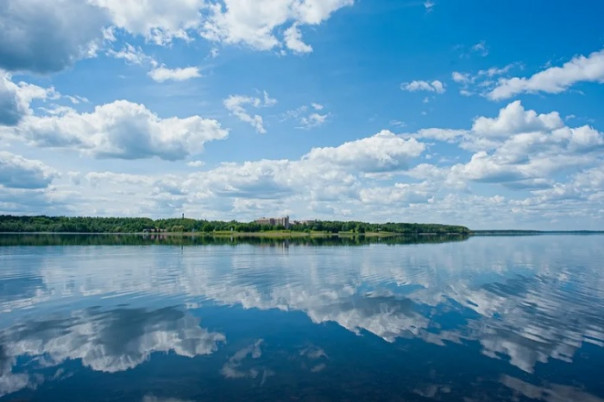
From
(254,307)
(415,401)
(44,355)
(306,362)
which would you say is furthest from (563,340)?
(44,355)

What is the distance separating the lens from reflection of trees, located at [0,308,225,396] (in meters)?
15.4

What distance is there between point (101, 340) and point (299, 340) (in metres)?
8.80

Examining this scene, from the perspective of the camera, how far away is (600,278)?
39.1m

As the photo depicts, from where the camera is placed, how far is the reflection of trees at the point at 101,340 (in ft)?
50.5

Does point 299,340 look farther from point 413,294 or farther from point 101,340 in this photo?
point 413,294

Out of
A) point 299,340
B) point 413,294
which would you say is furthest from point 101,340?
point 413,294

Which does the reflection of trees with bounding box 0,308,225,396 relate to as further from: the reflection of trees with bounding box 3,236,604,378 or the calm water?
the reflection of trees with bounding box 3,236,604,378

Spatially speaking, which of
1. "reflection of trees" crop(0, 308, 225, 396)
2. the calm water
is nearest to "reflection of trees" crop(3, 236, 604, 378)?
the calm water

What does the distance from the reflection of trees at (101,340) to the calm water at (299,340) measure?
0.26 feet

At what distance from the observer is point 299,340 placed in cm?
1845

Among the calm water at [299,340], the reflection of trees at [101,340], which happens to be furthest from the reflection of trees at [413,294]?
the reflection of trees at [101,340]

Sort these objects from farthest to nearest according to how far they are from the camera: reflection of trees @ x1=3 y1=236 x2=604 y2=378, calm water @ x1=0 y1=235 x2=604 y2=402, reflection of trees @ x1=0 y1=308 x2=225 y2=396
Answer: reflection of trees @ x1=3 y1=236 x2=604 y2=378, reflection of trees @ x1=0 y1=308 x2=225 y2=396, calm water @ x1=0 y1=235 x2=604 y2=402

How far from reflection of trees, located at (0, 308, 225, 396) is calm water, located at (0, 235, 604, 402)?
0.26 ft

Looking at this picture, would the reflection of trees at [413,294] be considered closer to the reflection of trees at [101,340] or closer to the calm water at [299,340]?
the calm water at [299,340]
